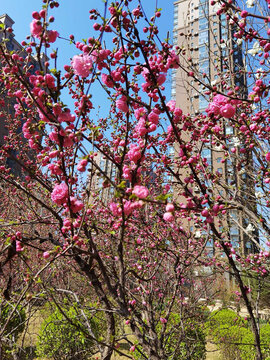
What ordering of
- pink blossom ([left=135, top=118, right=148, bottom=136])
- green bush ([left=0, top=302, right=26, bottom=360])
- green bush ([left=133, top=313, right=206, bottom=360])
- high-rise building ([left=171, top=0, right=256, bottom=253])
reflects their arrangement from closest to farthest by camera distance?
pink blossom ([left=135, top=118, right=148, bottom=136]), green bush ([left=0, top=302, right=26, bottom=360]), high-rise building ([left=171, top=0, right=256, bottom=253]), green bush ([left=133, top=313, right=206, bottom=360])

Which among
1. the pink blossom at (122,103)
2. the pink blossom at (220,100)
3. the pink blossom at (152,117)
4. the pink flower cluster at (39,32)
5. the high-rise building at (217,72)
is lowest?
the pink blossom at (152,117)

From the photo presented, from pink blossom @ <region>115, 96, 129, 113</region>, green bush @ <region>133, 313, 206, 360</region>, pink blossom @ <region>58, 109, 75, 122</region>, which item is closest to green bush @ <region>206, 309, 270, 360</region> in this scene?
green bush @ <region>133, 313, 206, 360</region>

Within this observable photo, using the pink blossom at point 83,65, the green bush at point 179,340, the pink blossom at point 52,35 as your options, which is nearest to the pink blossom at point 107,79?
the pink blossom at point 83,65

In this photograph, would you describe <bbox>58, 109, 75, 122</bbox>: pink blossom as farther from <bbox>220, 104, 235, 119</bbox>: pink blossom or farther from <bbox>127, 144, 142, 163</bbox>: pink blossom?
<bbox>220, 104, 235, 119</bbox>: pink blossom

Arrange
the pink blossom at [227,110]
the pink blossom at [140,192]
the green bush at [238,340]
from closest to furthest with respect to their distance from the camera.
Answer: the pink blossom at [140,192], the pink blossom at [227,110], the green bush at [238,340]

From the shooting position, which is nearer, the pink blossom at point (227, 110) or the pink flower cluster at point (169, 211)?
the pink flower cluster at point (169, 211)

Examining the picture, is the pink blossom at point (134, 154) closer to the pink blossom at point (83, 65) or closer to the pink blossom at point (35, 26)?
the pink blossom at point (83, 65)

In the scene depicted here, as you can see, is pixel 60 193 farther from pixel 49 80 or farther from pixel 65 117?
pixel 49 80

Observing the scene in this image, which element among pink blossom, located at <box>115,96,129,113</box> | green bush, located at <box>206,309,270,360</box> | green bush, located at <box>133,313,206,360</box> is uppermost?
pink blossom, located at <box>115,96,129,113</box>

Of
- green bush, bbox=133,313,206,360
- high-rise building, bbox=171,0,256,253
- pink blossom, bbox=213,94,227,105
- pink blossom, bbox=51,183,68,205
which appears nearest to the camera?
pink blossom, bbox=51,183,68,205

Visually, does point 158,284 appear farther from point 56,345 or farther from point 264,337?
point 264,337

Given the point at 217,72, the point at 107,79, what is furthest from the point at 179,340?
the point at 217,72

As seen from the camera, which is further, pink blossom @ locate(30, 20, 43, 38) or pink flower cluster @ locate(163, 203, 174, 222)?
pink blossom @ locate(30, 20, 43, 38)

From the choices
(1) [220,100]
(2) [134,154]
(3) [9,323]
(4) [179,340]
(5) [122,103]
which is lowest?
(3) [9,323]
